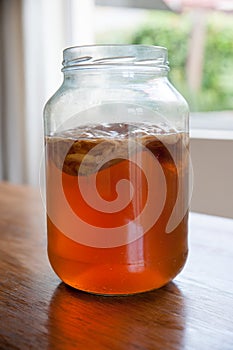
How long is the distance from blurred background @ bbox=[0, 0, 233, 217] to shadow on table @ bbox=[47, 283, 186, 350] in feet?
3.06

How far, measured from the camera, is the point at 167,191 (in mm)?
571

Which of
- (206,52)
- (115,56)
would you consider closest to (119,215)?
(115,56)

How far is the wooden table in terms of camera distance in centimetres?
46

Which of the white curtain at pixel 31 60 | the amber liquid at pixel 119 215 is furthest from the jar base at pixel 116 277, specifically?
the white curtain at pixel 31 60

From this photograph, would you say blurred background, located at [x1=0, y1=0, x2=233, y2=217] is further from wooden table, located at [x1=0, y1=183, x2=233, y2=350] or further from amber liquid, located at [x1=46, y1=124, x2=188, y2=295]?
amber liquid, located at [x1=46, y1=124, x2=188, y2=295]

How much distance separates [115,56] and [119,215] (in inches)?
6.9

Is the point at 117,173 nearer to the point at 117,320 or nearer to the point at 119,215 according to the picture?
the point at 119,215

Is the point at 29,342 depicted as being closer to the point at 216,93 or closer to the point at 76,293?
the point at 76,293

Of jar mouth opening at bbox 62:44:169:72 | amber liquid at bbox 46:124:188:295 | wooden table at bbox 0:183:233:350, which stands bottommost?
wooden table at bbox 0:183:233:350

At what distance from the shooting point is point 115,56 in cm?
56

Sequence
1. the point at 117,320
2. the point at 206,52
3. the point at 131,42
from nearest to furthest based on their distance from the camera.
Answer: the point at 117,320 → the point at 206,52 → the point at 131,42

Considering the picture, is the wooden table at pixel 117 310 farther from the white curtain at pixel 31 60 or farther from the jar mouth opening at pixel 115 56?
the white curtain at pixel 31 60

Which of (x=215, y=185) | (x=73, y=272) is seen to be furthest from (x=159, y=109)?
(x=215, y=185)

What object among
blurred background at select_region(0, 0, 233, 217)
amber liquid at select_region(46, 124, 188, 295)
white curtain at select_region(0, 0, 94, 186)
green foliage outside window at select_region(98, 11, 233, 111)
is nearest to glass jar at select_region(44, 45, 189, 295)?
amber liquid at select_region(46, 124, 188, 295)
